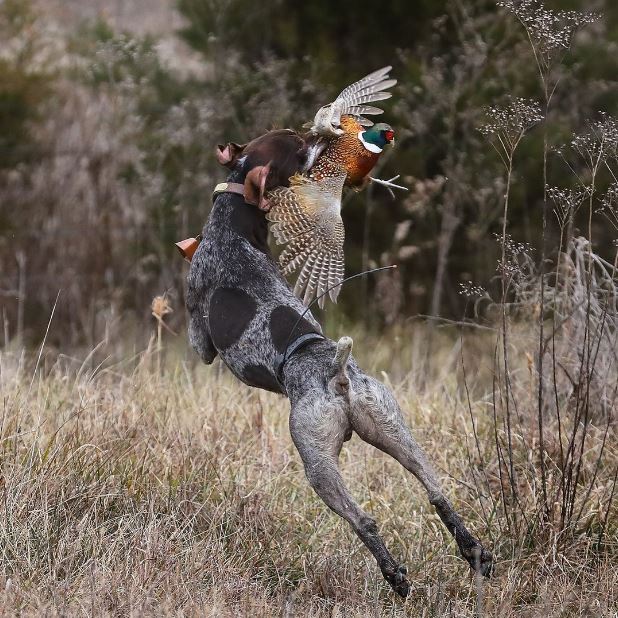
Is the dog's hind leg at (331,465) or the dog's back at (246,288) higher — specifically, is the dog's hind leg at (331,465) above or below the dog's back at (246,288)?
below

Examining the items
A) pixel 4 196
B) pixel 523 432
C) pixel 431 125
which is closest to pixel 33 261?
pixel 4 196

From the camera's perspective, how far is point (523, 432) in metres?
5.36

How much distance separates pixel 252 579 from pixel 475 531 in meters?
0.96

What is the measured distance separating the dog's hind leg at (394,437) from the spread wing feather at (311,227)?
612 mm

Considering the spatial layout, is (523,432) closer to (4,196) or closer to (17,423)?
(17,423)

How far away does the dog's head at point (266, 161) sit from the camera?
4602 mm

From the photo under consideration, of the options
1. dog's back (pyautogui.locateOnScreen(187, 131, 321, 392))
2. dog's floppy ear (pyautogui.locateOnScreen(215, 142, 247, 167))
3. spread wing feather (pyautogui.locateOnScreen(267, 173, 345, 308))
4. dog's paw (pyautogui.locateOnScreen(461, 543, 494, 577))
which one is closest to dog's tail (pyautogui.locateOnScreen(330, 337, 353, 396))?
dog's back (pyautogui.locateOnScreen(187, 131, 321, 392))

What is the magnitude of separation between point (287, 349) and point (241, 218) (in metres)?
0.64

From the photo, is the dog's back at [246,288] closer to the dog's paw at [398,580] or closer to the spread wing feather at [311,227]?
the spread wing feather at [311,227]

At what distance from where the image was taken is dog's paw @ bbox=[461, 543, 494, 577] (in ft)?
13.5

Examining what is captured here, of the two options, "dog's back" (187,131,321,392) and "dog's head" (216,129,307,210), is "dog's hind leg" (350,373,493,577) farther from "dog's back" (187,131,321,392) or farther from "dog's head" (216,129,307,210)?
"dog's head" (216,129,307,210)

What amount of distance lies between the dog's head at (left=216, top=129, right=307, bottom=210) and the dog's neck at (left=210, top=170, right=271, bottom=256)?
0.14 feet

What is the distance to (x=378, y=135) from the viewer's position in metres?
4.61

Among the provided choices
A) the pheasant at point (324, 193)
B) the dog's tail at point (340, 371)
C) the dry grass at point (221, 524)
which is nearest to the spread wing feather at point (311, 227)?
the pheasant at point (324, 193)
